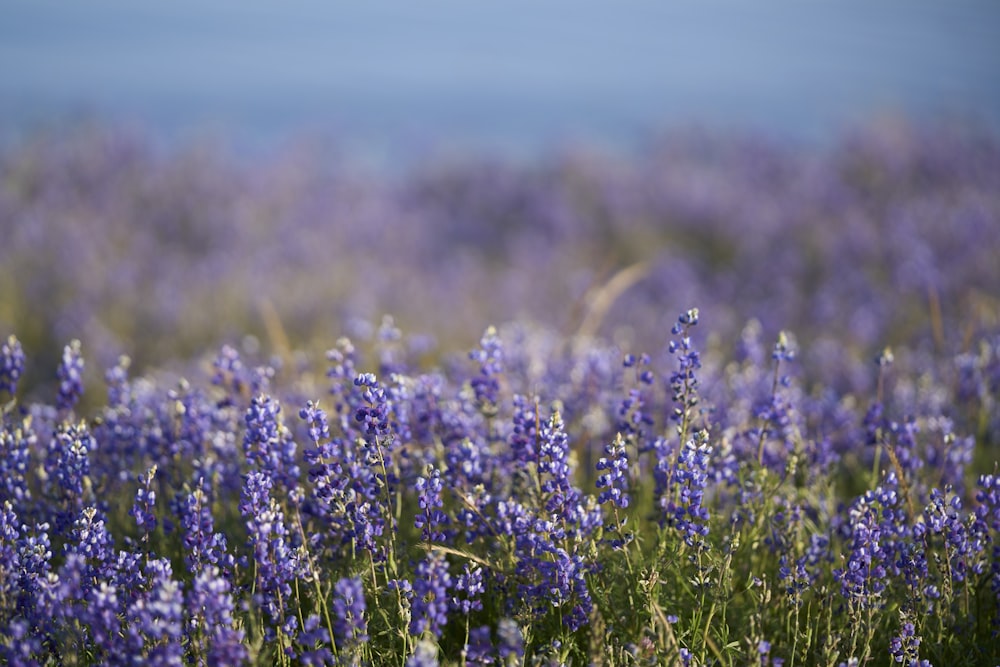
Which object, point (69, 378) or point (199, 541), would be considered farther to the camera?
point (69, 378)

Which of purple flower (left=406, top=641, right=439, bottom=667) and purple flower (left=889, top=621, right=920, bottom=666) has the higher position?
purple flower (left=406, top=641, right=439, bottom=667)

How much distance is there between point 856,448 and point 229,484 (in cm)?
251

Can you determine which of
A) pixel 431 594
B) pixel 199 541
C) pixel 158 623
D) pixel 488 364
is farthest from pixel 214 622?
pixel 488 364

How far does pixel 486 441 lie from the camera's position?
3.08 meters

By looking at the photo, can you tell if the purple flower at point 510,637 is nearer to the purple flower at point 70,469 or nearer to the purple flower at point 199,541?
the purple flower at point 199,541

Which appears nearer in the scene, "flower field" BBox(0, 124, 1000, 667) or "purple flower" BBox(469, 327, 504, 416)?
"flower field" BBox(0, 124, 1000, 667)

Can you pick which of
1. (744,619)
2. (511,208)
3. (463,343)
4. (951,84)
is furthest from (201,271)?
(951,84)

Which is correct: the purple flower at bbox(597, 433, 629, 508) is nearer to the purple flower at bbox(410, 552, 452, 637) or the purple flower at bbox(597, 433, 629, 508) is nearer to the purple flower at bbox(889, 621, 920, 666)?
the purple flower at bbox(410, 552, 452, 637)

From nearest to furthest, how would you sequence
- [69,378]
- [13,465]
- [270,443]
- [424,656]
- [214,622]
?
[424,656], [214,622], [270,443], [13,465], [69,378]

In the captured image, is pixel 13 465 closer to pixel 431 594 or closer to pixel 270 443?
pixel 270 443

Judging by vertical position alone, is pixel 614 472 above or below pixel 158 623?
above

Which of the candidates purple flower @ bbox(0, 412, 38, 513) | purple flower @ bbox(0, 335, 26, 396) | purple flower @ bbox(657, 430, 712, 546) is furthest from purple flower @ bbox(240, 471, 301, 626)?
purple flower @ bbox(0, 335, 26, 396)

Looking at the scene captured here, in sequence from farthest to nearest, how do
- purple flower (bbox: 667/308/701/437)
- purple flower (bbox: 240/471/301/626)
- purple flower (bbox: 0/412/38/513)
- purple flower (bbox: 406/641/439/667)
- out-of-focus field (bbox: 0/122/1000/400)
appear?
out-of-focus field (bbox: 0/122/1000/400) → purple flower (bbox: 0/412/38/513) → purple flower (bbox: 667/308/701/437) → purple flower (bbox: 240/471/301/626) → purple flower (bbox: 406/641/439/667)

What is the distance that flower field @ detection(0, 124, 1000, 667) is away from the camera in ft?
7.32
